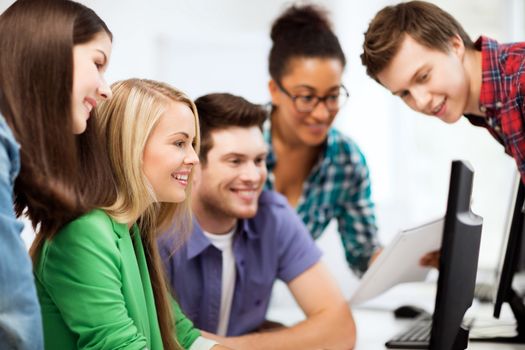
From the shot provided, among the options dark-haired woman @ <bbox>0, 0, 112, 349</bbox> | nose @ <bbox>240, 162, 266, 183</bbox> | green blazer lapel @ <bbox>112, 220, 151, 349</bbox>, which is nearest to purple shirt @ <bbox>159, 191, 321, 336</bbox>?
nose @ <bbox>240, 162, 266, 183</bbox>

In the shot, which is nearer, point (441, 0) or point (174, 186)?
point (174, 186)

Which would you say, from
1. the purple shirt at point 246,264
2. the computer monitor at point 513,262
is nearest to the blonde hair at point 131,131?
the purple shirt at point 246,264

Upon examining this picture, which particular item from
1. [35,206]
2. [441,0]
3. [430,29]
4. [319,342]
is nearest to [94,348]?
[35,206]

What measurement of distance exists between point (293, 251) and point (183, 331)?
1.58 ft

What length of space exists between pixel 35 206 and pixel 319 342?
0.83 metres

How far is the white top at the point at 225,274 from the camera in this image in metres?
1.77

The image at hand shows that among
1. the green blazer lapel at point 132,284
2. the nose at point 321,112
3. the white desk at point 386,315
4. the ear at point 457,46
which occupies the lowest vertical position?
the white desk at point 386,315

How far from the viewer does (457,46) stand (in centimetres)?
159

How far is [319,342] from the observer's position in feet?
5.39

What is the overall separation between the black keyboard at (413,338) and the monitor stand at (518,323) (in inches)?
4.8

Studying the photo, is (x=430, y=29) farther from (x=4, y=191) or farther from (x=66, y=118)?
(x=4, y=191)

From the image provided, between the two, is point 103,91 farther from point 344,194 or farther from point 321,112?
point 344,194

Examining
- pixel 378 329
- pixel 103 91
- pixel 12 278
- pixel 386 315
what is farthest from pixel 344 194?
pixel 12 278

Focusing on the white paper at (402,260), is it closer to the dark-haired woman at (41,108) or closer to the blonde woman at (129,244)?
the blonde woman at (129,244)
